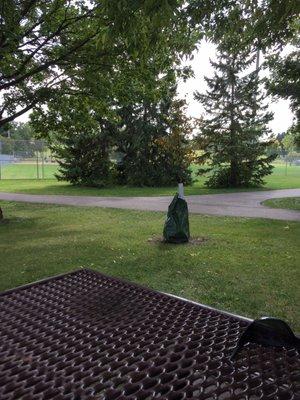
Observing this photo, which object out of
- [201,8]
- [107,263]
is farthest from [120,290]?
[107,263]

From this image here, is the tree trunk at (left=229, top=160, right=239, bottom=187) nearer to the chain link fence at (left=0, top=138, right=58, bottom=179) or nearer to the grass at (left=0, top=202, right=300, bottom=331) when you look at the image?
the grass at (left=0, top=202, right=300, bottom=331)

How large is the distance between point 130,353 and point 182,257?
5.11 metres

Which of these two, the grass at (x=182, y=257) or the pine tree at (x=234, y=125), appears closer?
the grass at (x=182, y=257)

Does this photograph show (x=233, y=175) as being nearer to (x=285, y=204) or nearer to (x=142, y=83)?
(x=285, y=204)

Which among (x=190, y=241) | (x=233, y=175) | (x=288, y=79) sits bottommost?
(x=190, y=241)

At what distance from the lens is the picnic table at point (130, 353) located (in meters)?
1.17

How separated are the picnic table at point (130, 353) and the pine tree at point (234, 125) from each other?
2090 centimetres

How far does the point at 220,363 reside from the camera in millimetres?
1331

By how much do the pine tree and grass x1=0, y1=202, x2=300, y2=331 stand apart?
477 inches

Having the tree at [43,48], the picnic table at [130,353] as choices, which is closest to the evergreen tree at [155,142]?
the tree at [43,48]

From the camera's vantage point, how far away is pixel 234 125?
72.5ft

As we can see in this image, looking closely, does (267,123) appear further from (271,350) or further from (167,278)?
(271,350)

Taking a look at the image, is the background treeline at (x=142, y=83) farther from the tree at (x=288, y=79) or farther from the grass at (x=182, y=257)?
the grass at (x=182, y=257)

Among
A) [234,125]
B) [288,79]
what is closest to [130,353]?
[288,79]
